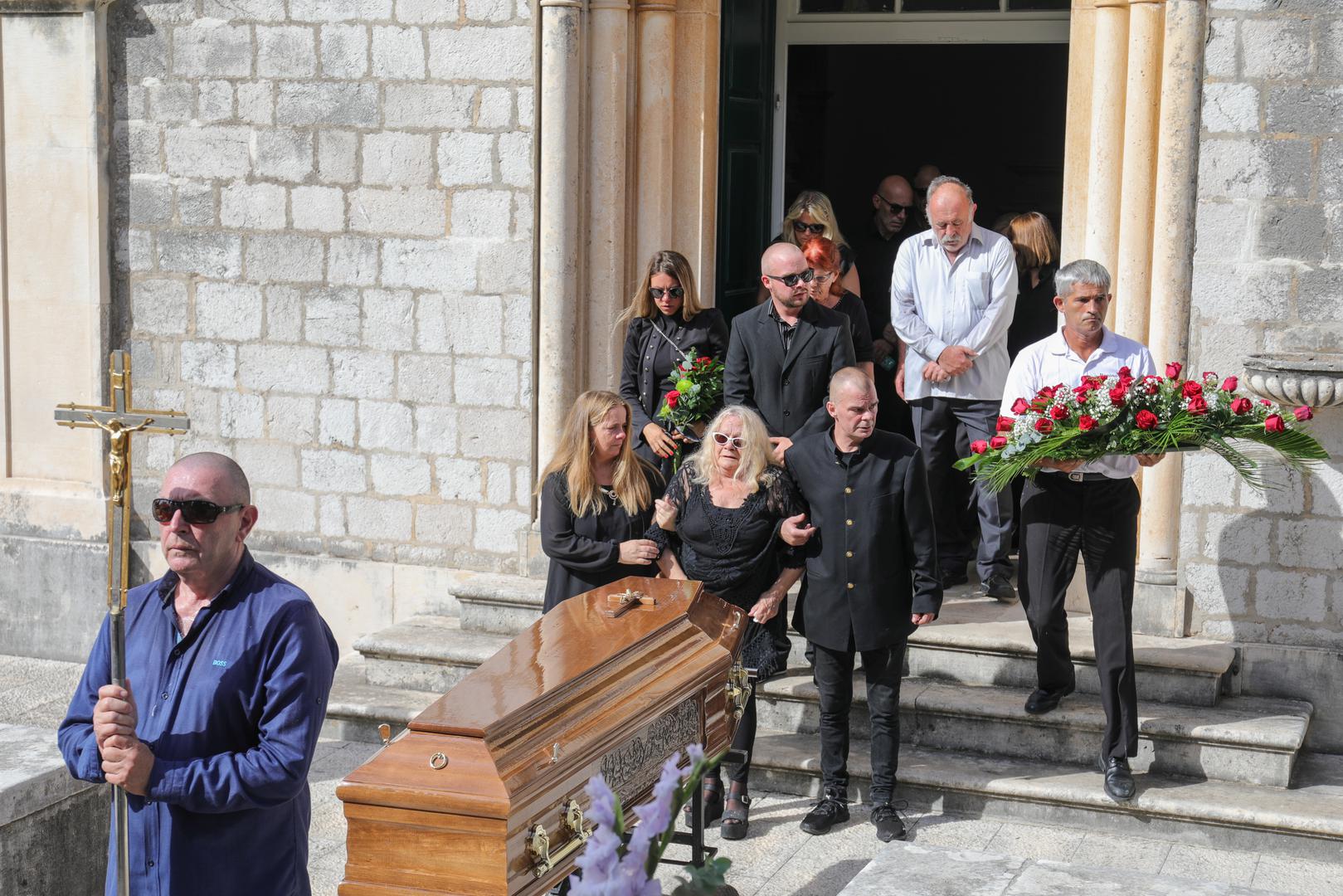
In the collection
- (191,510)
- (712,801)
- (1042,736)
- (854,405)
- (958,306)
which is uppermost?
(958,306)

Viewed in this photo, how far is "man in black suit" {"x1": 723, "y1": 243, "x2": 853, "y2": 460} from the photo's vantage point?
7.27 metres

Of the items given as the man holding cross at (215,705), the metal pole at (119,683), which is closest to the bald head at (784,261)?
the man holding cross at (215,705)

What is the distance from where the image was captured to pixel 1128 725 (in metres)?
6.55

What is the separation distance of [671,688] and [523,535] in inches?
140

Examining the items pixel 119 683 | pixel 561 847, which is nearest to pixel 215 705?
pixel 119 683

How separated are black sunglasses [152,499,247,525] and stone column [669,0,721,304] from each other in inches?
195

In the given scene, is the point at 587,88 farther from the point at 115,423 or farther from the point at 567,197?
the point at 115,423

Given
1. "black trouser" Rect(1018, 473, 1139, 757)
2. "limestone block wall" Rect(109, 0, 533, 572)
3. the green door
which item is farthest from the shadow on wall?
"limestone block wall" Rect(109, 0, 533, 572)

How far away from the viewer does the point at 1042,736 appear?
7.02m

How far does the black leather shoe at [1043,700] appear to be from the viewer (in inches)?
275

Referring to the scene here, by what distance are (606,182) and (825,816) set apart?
3.50 m

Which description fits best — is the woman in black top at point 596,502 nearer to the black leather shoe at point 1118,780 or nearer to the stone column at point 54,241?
the black leather shoe at point 1118,780

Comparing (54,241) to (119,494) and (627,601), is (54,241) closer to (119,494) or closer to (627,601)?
(627,601)

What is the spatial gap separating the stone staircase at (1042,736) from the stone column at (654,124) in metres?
2.24
